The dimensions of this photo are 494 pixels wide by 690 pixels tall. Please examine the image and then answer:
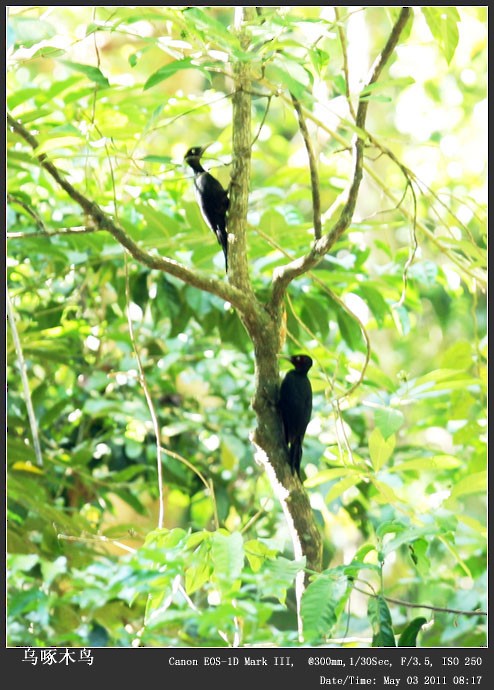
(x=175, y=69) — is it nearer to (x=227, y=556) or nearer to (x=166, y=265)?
(x=166, y=265)

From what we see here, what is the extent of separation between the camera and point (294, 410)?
2.71m

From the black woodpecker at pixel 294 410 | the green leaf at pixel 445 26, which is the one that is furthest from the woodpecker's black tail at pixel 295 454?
the green leaf at pixel 445 26

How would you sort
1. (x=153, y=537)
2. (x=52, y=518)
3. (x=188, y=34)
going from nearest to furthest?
1. (x=153, y=537)
2. (x=188, y=34)
3. (x=52, y=518)

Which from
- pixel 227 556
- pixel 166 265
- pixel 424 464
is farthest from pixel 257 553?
pixel 166 265

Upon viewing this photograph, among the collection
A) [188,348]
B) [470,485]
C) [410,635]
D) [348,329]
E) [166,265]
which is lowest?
[410,635]

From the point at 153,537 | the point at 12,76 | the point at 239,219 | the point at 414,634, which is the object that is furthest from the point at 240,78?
the point at 12,76

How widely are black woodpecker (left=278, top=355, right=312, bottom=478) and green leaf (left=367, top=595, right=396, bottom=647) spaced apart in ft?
1.87

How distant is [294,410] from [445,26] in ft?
4.35

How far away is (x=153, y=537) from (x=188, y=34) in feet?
4.61

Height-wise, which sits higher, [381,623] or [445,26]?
[445,26]

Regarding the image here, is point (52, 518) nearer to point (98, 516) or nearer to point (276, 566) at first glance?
point (98, 516)

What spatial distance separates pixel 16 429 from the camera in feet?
13.5

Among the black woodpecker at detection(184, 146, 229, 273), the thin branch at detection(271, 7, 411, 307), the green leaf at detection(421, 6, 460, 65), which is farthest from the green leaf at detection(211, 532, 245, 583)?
the green leaf at detection(421, 6, 460, 65)

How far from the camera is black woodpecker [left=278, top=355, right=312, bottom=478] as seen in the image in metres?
2.69
